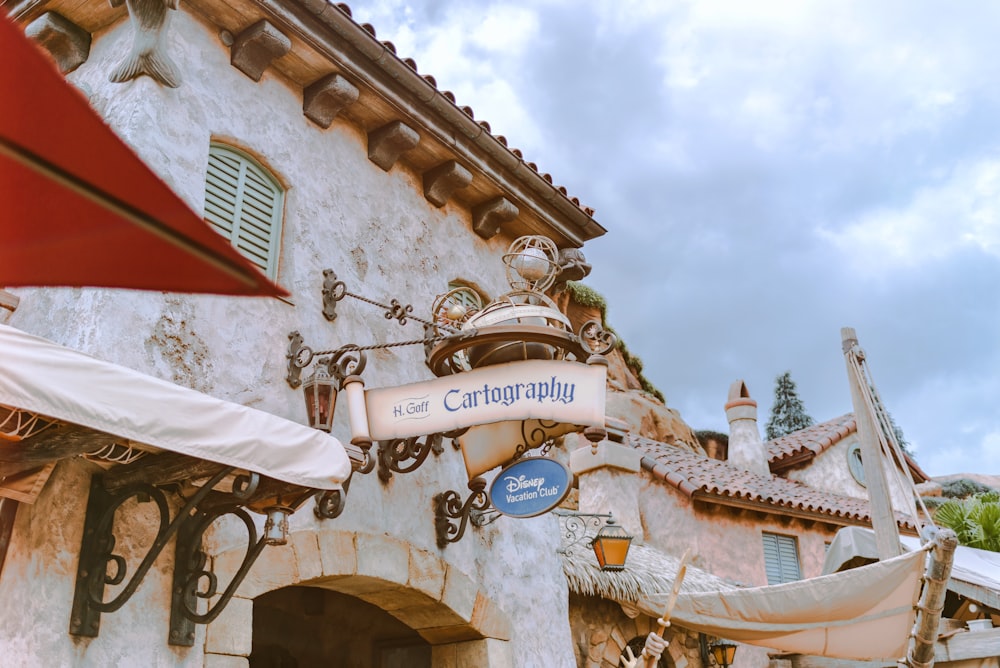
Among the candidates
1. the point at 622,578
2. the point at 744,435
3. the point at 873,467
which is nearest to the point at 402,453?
the point at 622,578

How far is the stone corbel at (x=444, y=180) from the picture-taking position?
831 centimetres

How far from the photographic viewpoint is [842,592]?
7.82m

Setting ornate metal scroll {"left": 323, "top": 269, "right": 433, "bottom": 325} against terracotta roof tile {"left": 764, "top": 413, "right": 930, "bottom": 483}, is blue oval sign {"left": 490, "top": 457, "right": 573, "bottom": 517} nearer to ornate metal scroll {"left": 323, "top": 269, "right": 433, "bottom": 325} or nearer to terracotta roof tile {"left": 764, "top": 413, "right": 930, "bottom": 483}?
ornate metal scroll {"left": 323, "top": 269, "right": 433, "bottom": 325}

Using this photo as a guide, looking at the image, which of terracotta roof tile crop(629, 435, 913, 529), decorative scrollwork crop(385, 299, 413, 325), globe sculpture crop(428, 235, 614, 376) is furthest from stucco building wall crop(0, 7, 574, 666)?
terracotta roof tile crop(629, 435, 913, 529)

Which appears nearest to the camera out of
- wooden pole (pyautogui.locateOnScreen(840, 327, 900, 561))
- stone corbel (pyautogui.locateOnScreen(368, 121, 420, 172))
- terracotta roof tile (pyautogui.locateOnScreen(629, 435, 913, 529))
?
stone corbel (pyautogui.locateOnScreen(368, 121, 420, 172))

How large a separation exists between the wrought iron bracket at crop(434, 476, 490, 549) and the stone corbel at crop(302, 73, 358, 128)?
3.29 meters

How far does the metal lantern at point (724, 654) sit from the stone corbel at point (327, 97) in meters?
7.72

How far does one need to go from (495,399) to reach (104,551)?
2.42 meters

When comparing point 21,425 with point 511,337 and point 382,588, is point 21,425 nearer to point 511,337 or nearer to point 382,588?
point 511,337

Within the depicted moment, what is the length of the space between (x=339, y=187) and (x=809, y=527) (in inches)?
445

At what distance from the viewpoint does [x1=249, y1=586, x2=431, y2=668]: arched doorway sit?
8.86 m

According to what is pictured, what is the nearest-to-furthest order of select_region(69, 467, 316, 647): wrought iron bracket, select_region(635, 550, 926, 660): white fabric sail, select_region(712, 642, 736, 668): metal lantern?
select_region(69, 467, 316, 647): wrought iron bracket, select_region(635, 550, 926, 660): white fabric sail, select_region(712, 642, 736, 668): metal lantern

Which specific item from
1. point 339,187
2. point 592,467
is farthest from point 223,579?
point 592,467

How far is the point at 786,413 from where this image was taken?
3847cm
